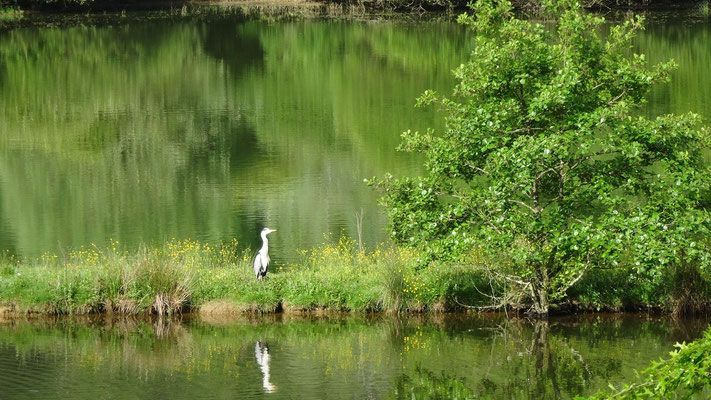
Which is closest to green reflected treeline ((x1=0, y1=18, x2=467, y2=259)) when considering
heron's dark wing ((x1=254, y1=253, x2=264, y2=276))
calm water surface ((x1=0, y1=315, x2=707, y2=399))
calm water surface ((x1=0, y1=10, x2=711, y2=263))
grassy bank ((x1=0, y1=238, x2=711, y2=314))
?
calm water surface ((x1=0, y1=10, x2=711, y2=263))

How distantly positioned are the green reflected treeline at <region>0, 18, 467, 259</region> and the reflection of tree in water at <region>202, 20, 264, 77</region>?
19 centimetres

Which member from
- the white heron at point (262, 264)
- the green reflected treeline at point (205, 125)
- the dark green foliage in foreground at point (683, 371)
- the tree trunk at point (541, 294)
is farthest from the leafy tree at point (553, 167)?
the dark green foliage in foreground at point (683, 371)

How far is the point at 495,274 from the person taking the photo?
20.4 m

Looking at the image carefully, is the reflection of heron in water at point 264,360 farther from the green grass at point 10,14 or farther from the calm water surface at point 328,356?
the green grass at point 10,14

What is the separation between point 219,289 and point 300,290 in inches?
61.2

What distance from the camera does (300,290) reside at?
20828 mm

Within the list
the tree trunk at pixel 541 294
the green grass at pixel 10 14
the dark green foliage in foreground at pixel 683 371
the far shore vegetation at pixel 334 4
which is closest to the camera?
the dark green foliage in foreground at pixel 683 371

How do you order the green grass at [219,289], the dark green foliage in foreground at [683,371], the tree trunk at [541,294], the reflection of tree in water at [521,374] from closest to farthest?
the dark green foliage in foreground at [683,371]
the reflection of tree in water at [521,374]
the tree trunk at [541,294]
the green grass at [219,289]

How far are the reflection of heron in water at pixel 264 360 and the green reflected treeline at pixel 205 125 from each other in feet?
24.5

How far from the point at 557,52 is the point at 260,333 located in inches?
291

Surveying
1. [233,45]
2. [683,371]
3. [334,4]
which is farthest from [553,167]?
[334,4]

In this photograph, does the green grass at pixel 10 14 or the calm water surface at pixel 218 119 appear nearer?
the calm water surface at pixel 218 119

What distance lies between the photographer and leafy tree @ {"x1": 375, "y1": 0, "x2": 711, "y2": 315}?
18797 mm

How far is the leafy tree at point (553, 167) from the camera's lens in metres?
18.8
